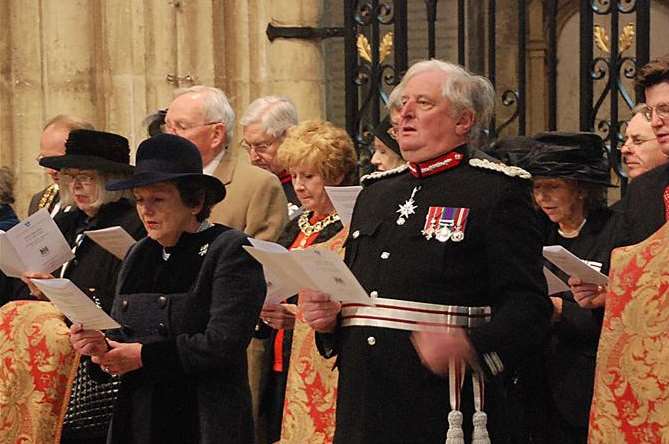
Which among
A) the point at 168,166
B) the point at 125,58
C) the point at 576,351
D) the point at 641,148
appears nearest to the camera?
the point at 168,166

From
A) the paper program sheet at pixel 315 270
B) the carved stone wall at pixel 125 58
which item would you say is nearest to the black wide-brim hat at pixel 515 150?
the paper program sheet at pixel 315 270

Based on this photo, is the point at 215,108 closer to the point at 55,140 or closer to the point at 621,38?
the point at 55,140

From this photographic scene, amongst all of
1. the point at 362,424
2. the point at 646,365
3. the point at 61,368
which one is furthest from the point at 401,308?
the point at 61,368

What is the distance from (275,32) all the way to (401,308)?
166 inches

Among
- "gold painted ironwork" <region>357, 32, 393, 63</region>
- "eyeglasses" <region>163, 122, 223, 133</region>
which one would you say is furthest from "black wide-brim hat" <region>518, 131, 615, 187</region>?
"gold painted ironwork" <region>357, 32, 393, 63</region>

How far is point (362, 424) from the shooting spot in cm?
398

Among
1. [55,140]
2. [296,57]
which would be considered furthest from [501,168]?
[296,57]

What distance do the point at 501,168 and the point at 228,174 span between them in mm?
2206

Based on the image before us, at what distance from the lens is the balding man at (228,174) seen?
5918mm

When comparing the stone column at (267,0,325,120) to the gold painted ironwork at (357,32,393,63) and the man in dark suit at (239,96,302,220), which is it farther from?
the man in dark suit at (239,96,302,220)

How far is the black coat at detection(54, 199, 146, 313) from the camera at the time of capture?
5254 millimetres

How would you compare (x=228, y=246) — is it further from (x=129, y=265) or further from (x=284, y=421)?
(x=284, y=421)

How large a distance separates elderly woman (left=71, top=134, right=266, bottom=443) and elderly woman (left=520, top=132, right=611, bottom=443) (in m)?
1.05

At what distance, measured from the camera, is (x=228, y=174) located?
5988 millimetres
